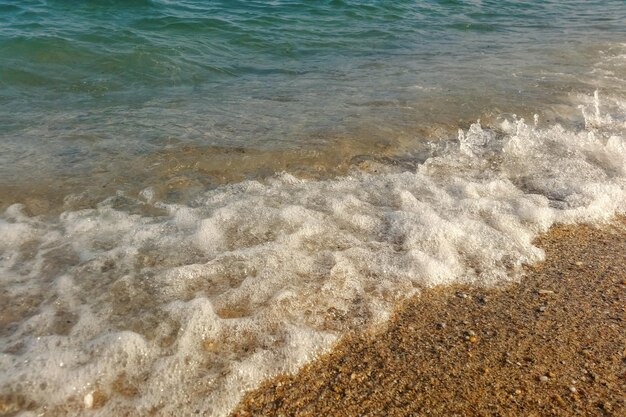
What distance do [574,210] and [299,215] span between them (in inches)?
86.5

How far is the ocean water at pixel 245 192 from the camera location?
268cm

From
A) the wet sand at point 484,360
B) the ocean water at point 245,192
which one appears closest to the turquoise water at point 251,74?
the ocean water at point 245,192

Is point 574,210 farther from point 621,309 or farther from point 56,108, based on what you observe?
point 56,108

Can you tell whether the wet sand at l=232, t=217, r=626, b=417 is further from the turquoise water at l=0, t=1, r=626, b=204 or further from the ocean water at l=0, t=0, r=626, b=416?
the turquoise water at l=0, t=1, r=626, b=204

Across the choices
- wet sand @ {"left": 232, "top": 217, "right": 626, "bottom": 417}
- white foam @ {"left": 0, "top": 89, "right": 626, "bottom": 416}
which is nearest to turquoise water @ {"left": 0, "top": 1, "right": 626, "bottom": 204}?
white foam @ {"left": 0, "top": 89, "right": 626, "bottom": 416}

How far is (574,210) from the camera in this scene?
4035 millimetres

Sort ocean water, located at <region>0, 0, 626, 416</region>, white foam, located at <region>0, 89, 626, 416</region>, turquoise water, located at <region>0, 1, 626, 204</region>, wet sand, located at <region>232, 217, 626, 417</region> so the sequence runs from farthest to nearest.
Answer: turquoise water, located at <region>0, 1, 626, 204</region> → ocean water, located at <region>0, 0, 626, 416</region> → white foam, located at <region>0, 89, 626, 416</region> → wet sand, located at <region>232, 217, 626, 417</region>

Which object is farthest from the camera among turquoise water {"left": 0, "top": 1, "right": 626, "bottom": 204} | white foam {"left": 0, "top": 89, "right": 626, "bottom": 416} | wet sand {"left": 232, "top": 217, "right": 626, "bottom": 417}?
turquoise water {"left": 0, "top": 1, "right": 626, "bottom": 204}

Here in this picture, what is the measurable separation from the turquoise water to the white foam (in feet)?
3.30

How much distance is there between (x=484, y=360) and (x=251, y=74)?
21.2 ft

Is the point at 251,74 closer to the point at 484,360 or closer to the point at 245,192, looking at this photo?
the point at 245,192

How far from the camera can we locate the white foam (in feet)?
8.29

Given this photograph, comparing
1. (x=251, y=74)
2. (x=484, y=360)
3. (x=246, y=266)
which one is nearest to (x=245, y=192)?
(x=246, y=266)

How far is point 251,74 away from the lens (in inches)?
317
